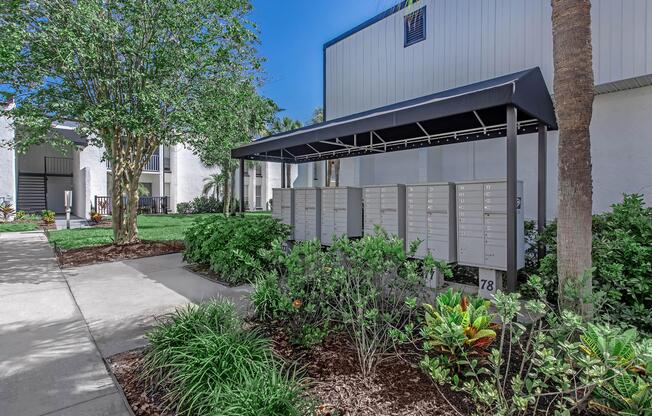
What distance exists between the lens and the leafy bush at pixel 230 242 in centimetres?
549

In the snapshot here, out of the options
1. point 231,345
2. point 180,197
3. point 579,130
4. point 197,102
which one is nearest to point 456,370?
point 231,345

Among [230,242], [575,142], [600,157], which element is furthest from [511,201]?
[230,242]

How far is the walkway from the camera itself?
243cm

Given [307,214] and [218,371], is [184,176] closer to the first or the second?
[307,214]

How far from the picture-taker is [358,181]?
1059 centimetres

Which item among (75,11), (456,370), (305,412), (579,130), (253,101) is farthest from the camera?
(253,101)

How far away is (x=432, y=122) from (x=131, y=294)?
5762 mm

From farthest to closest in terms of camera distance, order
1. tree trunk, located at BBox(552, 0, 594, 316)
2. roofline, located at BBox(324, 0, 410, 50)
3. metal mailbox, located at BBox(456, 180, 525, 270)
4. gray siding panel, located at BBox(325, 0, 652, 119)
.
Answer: roofline, located at BBox(324, 0, 410, 50) < gray siding panel, located at BBox(325, 0, 652, 119) < metal mailbox, located at BBox(456, 180, 525, 270) < tree trunk, located at BBox(552, 0, 594, 316)

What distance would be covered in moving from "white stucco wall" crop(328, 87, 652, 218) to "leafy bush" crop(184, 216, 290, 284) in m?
4.56

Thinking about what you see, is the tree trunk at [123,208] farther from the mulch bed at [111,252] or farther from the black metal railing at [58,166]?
the black metal railing at [58,166]

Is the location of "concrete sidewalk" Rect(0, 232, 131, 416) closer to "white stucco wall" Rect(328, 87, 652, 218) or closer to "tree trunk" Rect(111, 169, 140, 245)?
"tree trunk" Rect(111, 169, 140, 245)

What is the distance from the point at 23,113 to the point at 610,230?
10214 millimetres

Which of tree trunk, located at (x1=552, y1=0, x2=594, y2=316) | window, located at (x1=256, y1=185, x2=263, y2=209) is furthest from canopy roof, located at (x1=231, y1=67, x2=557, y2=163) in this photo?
window, located at (x1=256, y1=185, x2=263, y2=209)

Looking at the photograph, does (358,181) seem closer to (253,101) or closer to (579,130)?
(253,101)
